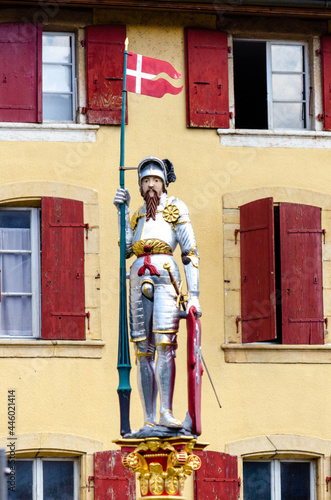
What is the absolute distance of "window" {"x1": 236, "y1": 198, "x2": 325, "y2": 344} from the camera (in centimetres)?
2348

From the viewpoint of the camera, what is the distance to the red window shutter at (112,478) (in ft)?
74.2

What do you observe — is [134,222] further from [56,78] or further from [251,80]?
[251,80]

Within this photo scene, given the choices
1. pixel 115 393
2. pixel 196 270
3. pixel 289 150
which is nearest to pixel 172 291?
pixel 196 270

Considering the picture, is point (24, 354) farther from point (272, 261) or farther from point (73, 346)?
point (272, 261)

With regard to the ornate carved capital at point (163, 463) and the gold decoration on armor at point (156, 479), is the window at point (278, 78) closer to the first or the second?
the ornate carved capital at point (163, 463)

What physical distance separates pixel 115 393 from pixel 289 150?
3958 mm

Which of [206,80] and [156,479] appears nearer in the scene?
[156,479]

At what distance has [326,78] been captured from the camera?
24.5 metres

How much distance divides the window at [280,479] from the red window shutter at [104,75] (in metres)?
4.71

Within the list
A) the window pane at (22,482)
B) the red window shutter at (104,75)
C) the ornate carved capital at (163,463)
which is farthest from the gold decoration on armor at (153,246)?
the window pane at (22,482)

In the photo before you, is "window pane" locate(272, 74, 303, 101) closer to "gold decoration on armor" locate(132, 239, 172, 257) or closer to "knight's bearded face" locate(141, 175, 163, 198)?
"knight's bearded face" locate(141, 175, 163, 198)

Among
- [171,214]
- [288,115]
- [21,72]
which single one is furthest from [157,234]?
[288,115]

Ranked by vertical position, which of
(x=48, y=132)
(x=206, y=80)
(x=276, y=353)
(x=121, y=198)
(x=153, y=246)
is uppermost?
(x=206, y=80)

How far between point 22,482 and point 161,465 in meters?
3.03
